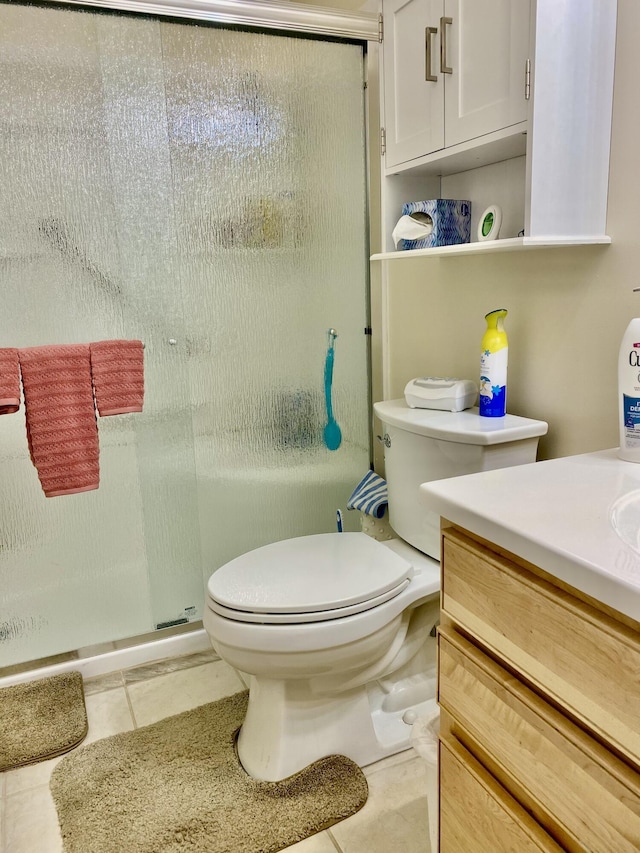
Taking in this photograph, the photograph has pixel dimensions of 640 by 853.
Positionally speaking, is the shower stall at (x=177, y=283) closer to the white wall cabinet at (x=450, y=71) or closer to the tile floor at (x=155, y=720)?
the tile floor at (x=155, y=720)

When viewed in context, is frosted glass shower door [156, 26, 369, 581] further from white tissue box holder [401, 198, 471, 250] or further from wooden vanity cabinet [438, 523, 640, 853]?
wooden vanity cabinet [438, 523, 640, 853]

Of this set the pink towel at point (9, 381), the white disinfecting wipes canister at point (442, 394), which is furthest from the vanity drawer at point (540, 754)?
the pink towel at point (9, 381)

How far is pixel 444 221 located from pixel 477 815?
1195 millimetres

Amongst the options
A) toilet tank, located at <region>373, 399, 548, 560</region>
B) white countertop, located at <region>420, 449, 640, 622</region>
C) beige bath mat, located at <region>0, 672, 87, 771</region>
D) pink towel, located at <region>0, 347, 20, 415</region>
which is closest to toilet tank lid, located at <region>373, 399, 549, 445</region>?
toilet tank, located at <region>373, 399, 548, 560</region>

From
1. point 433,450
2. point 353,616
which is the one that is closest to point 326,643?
point 353,616

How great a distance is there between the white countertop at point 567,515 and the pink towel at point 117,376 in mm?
915

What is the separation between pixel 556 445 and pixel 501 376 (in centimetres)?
19

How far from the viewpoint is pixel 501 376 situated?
1454 millimetres

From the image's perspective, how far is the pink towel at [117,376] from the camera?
1.60 meters

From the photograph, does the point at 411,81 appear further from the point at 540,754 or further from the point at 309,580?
the point at 540,754

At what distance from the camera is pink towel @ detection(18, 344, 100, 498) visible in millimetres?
1523

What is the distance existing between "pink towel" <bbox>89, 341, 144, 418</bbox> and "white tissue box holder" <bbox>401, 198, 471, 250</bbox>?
730 millimetres

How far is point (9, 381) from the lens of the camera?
148 cm

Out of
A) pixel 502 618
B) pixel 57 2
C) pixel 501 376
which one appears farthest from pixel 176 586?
pixel 57 2
